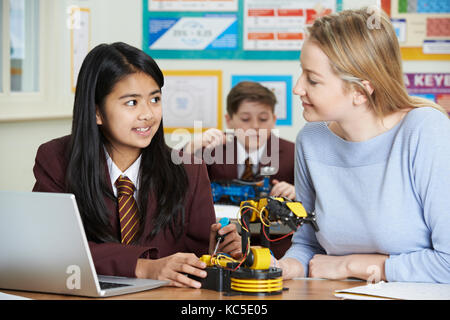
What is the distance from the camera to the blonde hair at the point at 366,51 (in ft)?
5.35

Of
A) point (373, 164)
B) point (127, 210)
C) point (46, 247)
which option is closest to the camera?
point (46, 247)

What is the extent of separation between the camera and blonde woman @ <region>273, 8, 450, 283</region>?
5.19 ft

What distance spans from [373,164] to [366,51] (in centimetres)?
31

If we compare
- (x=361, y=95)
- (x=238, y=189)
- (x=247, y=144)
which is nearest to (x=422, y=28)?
(x=247, y=144)

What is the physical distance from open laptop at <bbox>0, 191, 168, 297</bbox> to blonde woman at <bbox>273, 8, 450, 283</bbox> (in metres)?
0.50

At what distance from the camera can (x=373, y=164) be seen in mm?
1721

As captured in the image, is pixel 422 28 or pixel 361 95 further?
pixel 422 28

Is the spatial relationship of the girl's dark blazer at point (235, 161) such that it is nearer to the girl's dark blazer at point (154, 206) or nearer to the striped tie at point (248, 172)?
the striped tie at point (248, 172)

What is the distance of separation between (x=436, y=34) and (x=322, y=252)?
2.98 meters

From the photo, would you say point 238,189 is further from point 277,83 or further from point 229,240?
point 229,240
